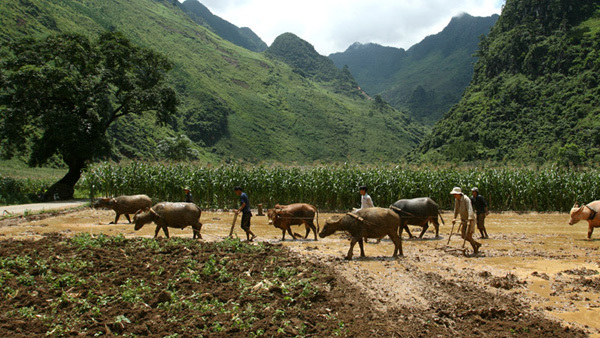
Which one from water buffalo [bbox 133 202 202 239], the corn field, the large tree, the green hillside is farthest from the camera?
the green hillside

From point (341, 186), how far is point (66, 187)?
18913mm

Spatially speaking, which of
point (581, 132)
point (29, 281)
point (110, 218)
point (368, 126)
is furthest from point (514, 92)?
point (29, 281)

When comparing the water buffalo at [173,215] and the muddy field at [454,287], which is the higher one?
the water buffalo at [173,215]

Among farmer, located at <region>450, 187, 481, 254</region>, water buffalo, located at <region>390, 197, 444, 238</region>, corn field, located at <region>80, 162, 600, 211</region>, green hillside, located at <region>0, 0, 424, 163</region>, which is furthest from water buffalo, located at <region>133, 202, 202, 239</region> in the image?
green hillside, located at <region>0, 0, 424, 163</region>

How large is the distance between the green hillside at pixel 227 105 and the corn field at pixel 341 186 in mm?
43693

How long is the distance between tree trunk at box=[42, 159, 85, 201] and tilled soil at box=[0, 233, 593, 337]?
756 inches

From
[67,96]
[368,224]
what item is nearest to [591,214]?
[368,224]

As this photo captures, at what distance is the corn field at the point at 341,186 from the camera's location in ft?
79.3

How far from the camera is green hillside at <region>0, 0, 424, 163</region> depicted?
73.4 m

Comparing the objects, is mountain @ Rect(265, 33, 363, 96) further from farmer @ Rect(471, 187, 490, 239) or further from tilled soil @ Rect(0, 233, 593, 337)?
tilled soil @ Rect(0, 233, 593, 337)

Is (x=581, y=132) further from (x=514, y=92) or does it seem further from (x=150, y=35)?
(x=150, y=35)

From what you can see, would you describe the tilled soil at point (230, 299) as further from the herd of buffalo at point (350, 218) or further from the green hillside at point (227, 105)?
the green hillside at point (227, 105)

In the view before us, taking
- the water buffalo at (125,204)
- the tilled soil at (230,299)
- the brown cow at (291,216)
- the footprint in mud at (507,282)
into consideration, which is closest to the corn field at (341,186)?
the water buffalo at (125,204)

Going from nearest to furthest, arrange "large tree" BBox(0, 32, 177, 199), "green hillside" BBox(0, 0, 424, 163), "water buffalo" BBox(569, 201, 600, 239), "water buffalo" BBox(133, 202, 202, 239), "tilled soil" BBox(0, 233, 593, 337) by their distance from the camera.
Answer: "tilled soil" BBox(0, 233, 593, 337) < "water buffalo" BBox(133, 202, 202, 239) < "water buffalo" BBox(569, 201, 600, 239) < "large tree" BBox(0, 32, 177, 199) < "green hillside" BBox(0, 0, 424, 163)
